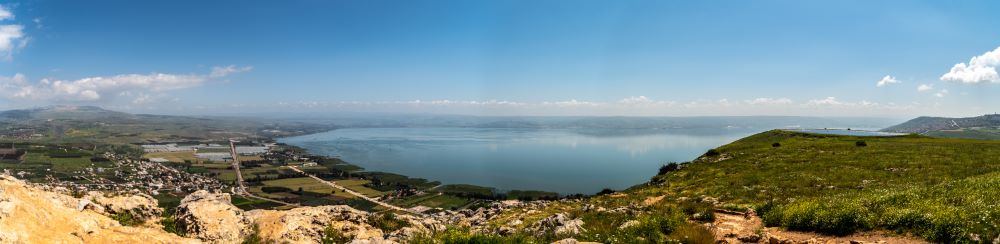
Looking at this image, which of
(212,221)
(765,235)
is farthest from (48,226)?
(765,235)

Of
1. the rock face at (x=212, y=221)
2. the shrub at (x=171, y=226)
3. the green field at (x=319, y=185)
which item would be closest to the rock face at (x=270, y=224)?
the rock face at (x=212, y=221)

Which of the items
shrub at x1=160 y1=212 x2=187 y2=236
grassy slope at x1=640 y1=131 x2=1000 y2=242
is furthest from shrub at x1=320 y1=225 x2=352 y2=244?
grassy slope at x1=640 y1=131 x2=1000 y2=242

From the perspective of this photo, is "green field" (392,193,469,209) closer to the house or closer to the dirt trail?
the dirt trail

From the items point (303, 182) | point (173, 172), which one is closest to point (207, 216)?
point (303, 182)

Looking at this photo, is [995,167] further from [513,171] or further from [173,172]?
[173,172]

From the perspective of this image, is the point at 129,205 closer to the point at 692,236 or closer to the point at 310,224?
the point at 310,224

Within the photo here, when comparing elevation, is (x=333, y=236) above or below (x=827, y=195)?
below
